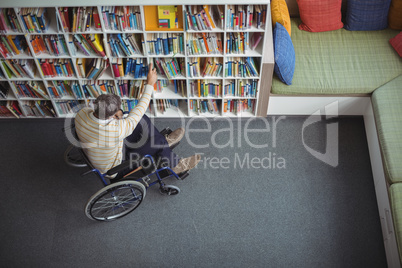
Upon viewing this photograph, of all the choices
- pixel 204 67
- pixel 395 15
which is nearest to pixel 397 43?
pixel 395 15

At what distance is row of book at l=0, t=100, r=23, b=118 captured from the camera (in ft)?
12.7

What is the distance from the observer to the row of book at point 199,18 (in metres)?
3.10

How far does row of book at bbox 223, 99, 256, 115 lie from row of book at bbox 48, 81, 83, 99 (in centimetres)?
136

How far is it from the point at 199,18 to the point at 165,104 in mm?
1055

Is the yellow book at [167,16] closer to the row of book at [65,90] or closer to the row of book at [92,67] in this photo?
the row of book at [92,67]

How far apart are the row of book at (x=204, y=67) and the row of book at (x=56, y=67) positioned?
1.04 m

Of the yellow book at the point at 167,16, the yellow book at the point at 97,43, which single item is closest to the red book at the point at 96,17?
the yellow book at the point at 97,43

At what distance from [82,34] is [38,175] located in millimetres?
1335

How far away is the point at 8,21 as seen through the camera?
319 centimetres

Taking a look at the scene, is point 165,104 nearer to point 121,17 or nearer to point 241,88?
point 241,88

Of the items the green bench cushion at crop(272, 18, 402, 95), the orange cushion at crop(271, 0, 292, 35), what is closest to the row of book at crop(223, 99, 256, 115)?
the green bench cushion at crop(272, 18, 402, 95)

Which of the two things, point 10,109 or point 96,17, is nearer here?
point 96,17

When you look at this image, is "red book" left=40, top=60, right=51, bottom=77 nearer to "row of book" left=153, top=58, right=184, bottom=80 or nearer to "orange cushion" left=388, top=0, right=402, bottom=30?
"row of book" left=153, top=58, right=184, bottom=80

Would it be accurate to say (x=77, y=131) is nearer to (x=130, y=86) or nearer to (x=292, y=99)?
(x=130, y=86)
